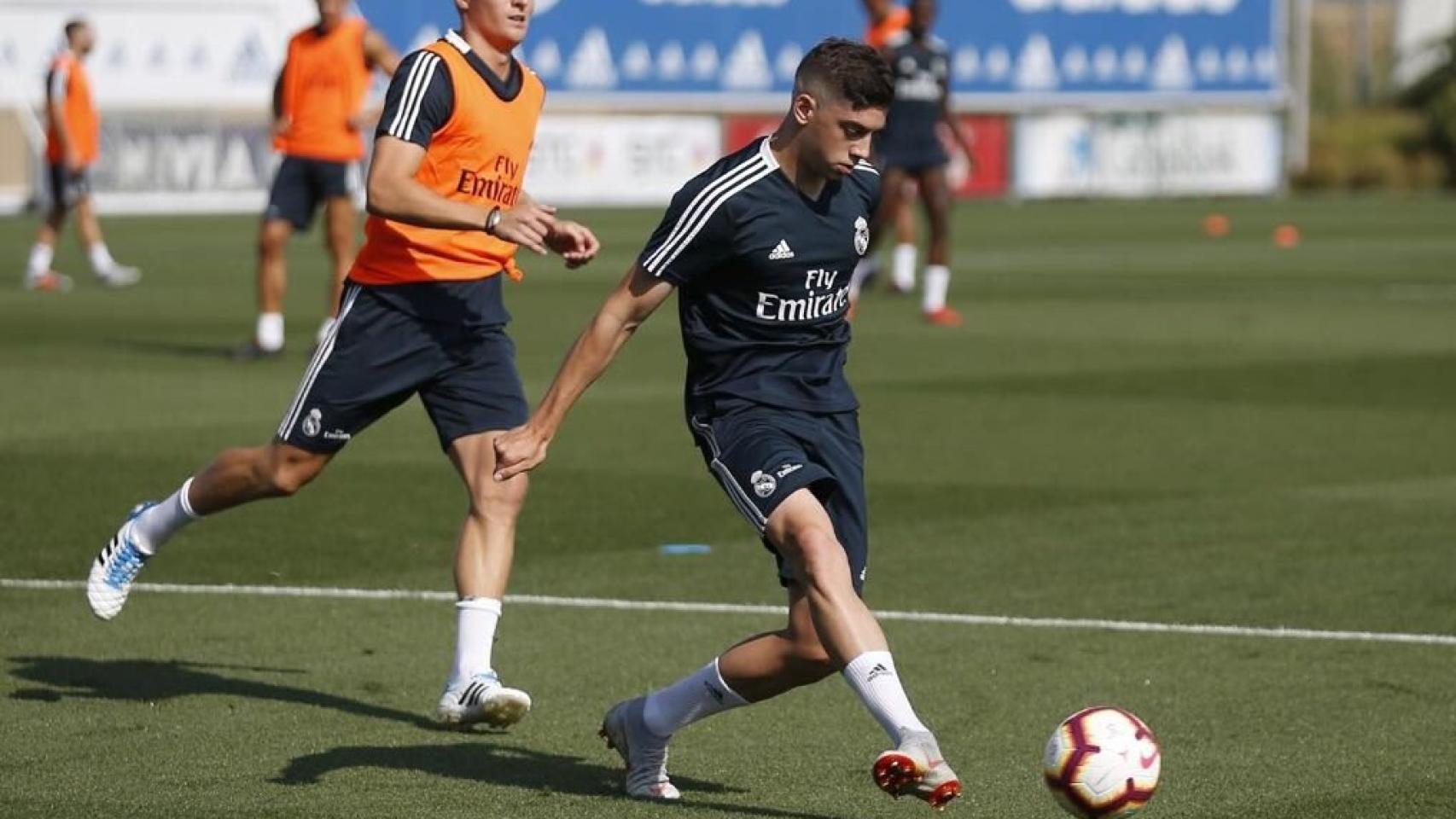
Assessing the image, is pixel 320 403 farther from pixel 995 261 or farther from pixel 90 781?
pixel 995 261

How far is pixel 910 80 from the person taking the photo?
74.1 feet

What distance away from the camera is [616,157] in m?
46.4

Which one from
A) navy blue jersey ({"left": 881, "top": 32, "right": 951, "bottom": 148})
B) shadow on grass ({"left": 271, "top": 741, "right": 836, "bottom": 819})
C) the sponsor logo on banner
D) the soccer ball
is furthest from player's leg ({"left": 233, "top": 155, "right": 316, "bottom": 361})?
the sponsor logo on banner

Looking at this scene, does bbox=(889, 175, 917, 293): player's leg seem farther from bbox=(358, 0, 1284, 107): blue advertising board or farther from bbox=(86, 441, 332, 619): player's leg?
bbox=(358, 0, 1284, 107): blue advertising board

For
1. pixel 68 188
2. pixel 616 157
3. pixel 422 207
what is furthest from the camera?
pixel 616 157

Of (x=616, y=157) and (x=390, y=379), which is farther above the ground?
(x=390, y=379)

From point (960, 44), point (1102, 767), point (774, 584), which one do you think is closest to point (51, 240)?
point (774, 584)

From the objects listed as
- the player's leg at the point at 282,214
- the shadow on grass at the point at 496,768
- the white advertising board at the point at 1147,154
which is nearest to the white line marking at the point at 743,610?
the shadow on grass at the point at 496,768

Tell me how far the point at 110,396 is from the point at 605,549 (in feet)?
20.1

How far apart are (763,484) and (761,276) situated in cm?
56

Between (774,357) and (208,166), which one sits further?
(208,166)

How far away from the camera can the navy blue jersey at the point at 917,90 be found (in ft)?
72.9

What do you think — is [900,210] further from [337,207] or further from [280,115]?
[280,115]

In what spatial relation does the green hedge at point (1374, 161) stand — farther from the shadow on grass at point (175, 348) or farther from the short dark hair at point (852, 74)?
the short dark hair at point (852, 74)
